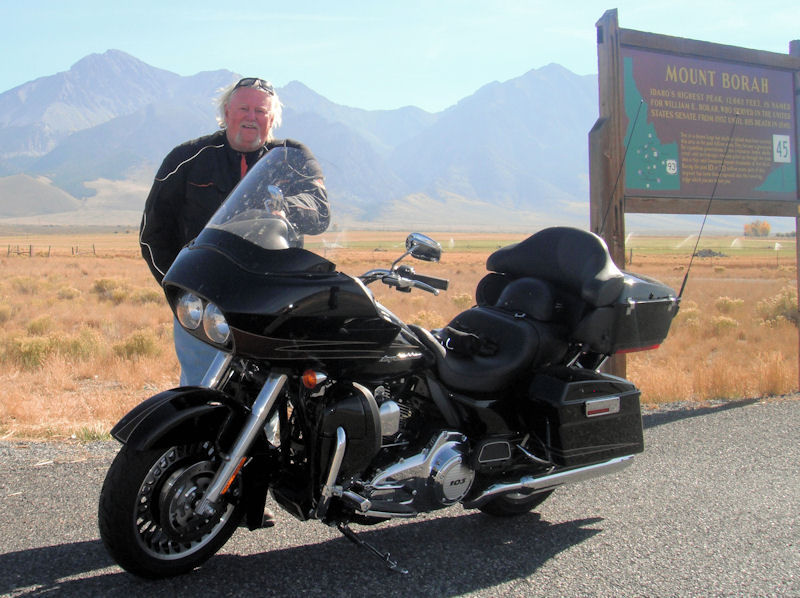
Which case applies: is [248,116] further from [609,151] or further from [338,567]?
[609,151]

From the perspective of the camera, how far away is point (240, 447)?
3023mm

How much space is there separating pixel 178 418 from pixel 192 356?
118cm

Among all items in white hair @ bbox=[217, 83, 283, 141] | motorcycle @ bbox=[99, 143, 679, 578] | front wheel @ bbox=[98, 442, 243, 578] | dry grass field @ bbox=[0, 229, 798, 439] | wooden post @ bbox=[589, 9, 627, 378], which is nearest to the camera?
front wheel @ bbox=[98, 442, 243, 578]

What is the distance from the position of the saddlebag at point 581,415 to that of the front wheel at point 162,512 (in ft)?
5.03

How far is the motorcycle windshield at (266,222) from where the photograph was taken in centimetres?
310

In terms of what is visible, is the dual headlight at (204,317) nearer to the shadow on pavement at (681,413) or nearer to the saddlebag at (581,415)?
the saddlebag at (581,415)

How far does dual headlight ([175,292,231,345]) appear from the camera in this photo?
3035 millimetres

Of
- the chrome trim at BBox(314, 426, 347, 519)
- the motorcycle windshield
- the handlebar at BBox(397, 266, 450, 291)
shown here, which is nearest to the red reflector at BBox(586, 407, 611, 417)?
the handlebar at BBox(397, 266, 450, 291)

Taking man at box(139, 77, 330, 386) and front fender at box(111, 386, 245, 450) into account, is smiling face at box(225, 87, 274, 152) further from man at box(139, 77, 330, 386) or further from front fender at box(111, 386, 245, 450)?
front fender at box(111, 386, 245, 450)

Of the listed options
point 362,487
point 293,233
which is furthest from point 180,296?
point 362,487

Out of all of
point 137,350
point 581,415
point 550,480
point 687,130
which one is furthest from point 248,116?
point 137,350

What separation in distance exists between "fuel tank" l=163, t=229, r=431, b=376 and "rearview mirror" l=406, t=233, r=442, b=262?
27cm

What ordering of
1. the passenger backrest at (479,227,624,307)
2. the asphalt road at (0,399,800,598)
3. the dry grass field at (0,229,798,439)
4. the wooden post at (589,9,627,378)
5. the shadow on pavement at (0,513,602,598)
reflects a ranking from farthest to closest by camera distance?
the wooden post at (589,9,627,378)
the dry grass field at (0,229,798,439)
the passenger backrest at (479,227,624,307)
the asphalt road at (0,399,800,598)
the shadow on pavement at (0,513,602,598)

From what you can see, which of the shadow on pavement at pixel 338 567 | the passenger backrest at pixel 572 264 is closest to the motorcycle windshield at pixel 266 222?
the shadow on pavement at pixel 338 567
